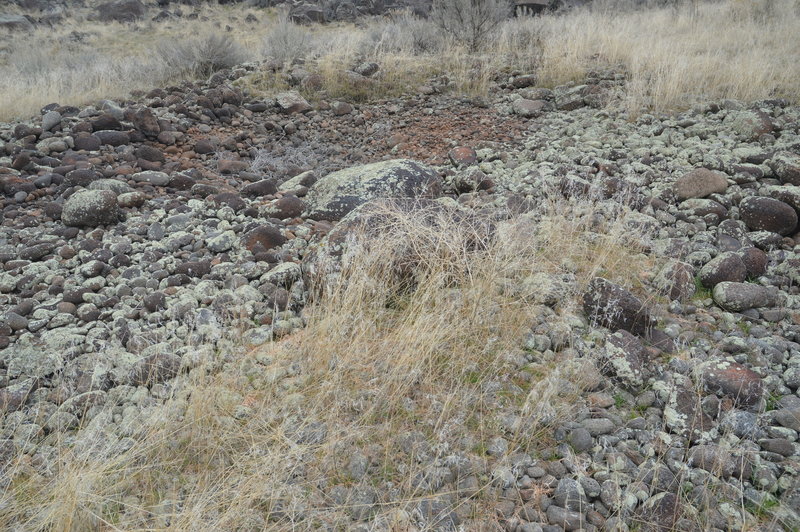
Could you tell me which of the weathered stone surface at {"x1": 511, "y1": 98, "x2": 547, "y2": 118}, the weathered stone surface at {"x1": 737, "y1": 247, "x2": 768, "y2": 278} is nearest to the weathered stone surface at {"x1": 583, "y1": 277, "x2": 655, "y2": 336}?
the weathered stone surface at {"x1": 737, "y1": 247, "x2": 768, "y2": 278}

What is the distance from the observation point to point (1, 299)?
345cm

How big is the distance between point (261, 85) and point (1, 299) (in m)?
5.57

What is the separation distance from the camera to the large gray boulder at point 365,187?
180 inches

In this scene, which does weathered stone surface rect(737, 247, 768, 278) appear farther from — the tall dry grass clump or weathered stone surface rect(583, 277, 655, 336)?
the tall dry grass clump

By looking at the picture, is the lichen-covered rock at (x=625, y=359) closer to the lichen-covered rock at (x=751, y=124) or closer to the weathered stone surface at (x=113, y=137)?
the lichen-covered rock at (x=751, y=124)

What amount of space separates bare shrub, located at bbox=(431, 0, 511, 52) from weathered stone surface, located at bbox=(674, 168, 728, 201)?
5917 millimetres

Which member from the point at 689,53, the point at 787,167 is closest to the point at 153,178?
the point at 787,167

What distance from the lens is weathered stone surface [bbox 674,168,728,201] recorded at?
4469mm

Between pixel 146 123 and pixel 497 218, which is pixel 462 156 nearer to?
pixel 497 218

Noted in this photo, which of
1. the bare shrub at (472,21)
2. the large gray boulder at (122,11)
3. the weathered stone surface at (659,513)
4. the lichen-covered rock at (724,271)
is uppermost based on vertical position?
the large gray boulder at (122,11)

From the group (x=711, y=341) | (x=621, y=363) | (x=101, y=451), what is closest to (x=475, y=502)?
(x=621, y=363)

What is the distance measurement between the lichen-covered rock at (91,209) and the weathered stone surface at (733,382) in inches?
171

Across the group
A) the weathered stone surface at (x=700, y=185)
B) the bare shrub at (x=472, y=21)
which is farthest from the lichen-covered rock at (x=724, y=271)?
the bare shrub at (x=472, y=21)

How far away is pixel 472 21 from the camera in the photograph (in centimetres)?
936
